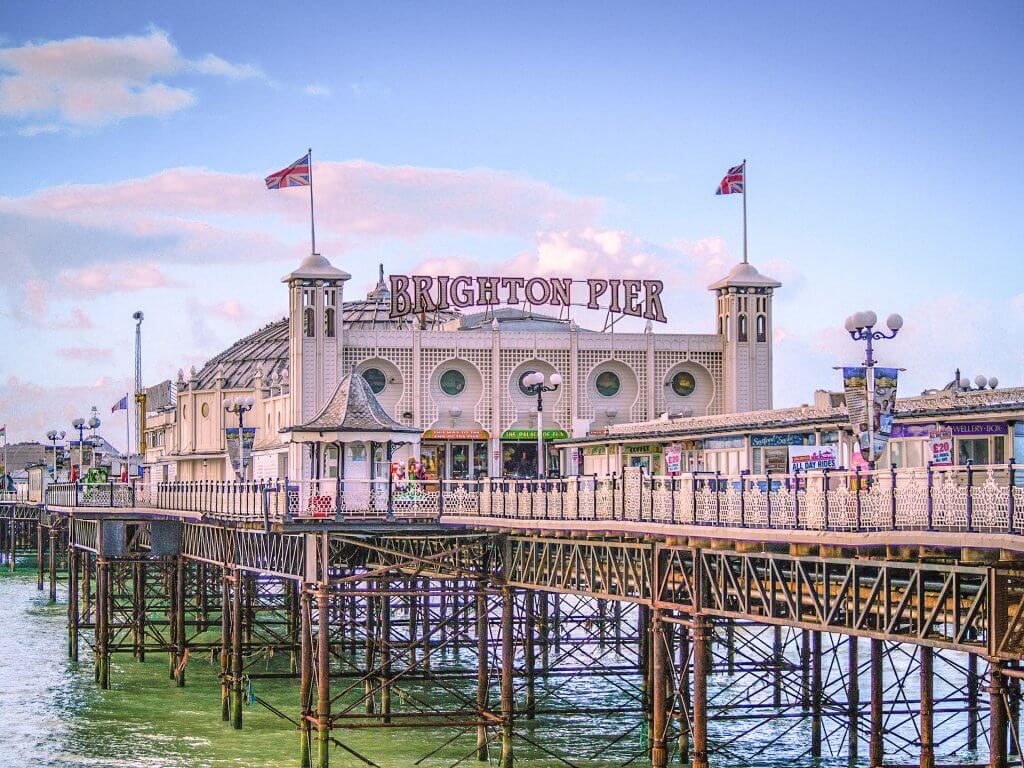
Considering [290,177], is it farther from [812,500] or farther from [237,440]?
[812,500]

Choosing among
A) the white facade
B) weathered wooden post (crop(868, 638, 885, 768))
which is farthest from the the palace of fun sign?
weathered wooden post (crop(868, 638, 885, 768))

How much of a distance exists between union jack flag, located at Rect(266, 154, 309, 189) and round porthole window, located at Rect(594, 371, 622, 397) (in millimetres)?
18829

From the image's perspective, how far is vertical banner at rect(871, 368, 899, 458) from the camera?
3112cm

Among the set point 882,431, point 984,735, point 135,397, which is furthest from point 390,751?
point 135,397

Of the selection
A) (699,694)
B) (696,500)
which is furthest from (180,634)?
(696,500)

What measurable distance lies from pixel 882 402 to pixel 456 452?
49163 mm

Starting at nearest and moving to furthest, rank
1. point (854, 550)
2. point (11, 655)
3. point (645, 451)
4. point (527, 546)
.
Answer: point (854, 550), point (527, 546), point (645, 451), point (11, 655)

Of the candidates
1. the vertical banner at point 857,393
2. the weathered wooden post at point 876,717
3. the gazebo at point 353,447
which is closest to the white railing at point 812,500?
the vertical banner at point 857,393

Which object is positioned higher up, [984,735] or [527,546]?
[527,546]

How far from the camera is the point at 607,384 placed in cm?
8038

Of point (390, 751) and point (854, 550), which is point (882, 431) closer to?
point (854, 550)

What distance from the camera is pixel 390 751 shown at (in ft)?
155

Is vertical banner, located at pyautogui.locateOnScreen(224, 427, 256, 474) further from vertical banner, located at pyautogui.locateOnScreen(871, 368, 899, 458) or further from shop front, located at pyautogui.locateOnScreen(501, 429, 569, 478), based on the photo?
vertical banner, located at pyautogui.locateOnScreen(871, 368, 899, 458)

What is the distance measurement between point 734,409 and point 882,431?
48.5 m
